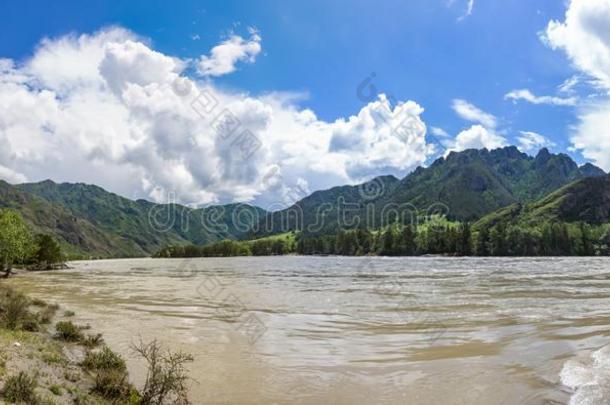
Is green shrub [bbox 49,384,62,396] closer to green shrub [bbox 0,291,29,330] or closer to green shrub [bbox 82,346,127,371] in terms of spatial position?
green shrub [bbox 82,346,127,371]

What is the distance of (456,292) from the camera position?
50.2m

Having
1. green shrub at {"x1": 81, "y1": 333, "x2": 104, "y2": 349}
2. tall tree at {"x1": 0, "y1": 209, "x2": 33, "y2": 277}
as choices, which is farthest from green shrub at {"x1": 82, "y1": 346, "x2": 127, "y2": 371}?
tall tree at {"x1": 0, "y1": 209, "x2": 33, "y2": 277}

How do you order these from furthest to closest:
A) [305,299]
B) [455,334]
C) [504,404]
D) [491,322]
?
[305,299] < [491,322] < [455,334] < [504,404]

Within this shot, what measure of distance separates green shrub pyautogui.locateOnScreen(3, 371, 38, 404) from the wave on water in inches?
607

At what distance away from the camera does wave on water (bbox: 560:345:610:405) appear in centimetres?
1456

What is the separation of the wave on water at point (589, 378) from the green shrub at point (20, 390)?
15.4m

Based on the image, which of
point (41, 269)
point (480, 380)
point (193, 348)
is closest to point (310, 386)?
point (480, 380)

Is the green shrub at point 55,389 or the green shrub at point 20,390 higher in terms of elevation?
the green shrub at point 20,390

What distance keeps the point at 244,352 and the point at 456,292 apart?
33.8m

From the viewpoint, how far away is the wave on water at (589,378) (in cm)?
1456

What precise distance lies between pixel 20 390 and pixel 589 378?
18.5 m

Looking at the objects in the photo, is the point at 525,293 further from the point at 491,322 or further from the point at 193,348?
the point at 193,348

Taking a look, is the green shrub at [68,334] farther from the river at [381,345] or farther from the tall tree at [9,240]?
the tall tree at [9,240]

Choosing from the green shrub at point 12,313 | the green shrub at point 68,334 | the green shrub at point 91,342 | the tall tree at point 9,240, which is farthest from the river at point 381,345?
the tall tree at point 9,240
